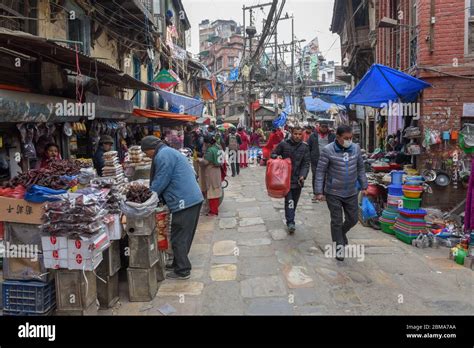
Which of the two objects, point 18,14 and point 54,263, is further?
point 18,14

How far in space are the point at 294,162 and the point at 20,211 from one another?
14.9 feet

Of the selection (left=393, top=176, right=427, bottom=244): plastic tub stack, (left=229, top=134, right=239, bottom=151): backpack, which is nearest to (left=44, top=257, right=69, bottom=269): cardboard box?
(left=393, top=176, right=427, bottom=244): plastic tub stack

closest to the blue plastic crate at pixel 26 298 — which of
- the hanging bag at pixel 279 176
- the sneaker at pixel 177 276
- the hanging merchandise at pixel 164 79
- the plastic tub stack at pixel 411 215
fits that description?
the sneaker at pixel 177 276

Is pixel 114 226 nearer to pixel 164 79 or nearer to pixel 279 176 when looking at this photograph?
pixel 279 176

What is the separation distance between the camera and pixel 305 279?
17.1 ft

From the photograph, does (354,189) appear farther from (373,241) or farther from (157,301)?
(157,301)

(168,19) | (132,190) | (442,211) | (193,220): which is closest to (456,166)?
(442,211)

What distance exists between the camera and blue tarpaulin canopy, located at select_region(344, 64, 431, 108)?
27.9 feet

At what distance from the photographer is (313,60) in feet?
161

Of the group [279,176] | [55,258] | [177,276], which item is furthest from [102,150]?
[55,258]

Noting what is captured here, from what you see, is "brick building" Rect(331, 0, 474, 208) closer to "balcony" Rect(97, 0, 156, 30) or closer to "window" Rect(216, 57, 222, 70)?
"balcony" Rect(97, 0, 156, 30)

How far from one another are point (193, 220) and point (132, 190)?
923 millimetres

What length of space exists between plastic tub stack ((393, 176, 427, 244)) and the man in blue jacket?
3.78 meters

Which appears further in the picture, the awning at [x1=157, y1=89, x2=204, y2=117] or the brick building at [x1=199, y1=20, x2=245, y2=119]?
the brick building at [x1=199, y1=20, x2=245, y2=119]
